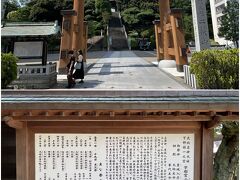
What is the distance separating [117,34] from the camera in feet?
195

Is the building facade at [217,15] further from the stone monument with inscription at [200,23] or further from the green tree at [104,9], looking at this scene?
the stone monument with inscription at [200,23]

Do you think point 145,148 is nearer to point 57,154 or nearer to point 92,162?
point 92,162

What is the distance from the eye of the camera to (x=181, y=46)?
19.1 metres

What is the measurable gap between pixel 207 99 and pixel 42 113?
195 cm

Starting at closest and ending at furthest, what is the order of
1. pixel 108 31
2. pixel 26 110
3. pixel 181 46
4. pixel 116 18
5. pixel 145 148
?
pixel 26 110
pixel 145 148
pixel 181 46
pixel 108 31
pixel 116 18

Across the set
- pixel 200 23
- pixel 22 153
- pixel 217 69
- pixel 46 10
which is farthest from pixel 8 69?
pixel 46 10

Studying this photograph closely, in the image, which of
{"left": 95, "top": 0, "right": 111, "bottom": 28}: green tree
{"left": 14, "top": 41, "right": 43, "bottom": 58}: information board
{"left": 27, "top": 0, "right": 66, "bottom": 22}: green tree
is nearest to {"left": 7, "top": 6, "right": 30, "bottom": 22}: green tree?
{"left": 27, "top": 0, "right": 66, "bottom": 22}: green tree

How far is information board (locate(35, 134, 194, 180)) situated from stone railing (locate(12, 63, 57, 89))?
Answer: 30.7 feet

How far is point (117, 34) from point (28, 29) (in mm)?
44636

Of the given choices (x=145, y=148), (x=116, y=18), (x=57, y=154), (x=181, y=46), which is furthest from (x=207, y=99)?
(x=116, y=18)

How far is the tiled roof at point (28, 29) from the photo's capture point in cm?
1476

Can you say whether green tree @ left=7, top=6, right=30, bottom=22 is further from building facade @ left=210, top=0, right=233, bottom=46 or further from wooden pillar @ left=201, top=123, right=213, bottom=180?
wooden pillar @ left=201, top=123, right=213, bottom=180

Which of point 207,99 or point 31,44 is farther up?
point 31,44

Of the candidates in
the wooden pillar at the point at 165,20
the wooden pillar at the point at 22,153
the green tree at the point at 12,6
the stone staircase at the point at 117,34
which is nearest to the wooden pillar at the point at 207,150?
the wooden pillar at the point at 22,153
